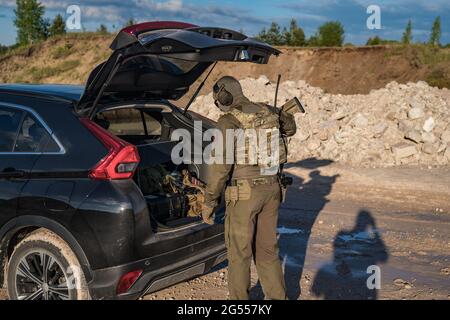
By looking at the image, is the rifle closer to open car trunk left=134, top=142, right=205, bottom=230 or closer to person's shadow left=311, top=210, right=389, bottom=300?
open car trunk left=134, top=142, right=205, bottom=230

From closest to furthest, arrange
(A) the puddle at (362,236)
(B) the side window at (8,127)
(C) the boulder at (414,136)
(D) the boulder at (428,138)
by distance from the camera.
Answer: (B) the side window at (8,127)
(A) the puddle at (362,236)
(D) the boulder at (428,138)
(C) the boulder at (414,136)

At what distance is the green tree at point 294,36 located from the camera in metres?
35.0

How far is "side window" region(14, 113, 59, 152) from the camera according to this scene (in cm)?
394

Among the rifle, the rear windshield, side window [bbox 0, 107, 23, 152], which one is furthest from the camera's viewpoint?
the rear windshield

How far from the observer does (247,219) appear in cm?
399

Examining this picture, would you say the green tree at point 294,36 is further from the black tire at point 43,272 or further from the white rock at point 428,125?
the black tire at point 43,272

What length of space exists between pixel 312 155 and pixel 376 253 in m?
7.40

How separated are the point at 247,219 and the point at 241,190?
8.7 inches

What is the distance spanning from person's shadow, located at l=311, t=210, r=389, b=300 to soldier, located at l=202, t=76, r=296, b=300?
1090 millimetres

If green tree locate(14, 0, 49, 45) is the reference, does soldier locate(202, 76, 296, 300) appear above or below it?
below

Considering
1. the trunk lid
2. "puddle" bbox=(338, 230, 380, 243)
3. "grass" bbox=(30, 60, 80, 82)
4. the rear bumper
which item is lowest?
"puddle" bbox=(338, 230, 380, 243)

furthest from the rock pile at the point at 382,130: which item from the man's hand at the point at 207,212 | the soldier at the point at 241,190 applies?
the man's hand at the point at 207,212

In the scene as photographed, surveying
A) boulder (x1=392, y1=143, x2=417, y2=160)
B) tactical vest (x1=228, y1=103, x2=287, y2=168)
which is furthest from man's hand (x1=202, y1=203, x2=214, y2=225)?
boulder (x1=392, y1=143, x2=417, y2=160)

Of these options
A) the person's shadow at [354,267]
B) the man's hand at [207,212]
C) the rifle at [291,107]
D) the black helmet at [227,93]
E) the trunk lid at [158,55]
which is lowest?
the person's shadow at [354,267]
